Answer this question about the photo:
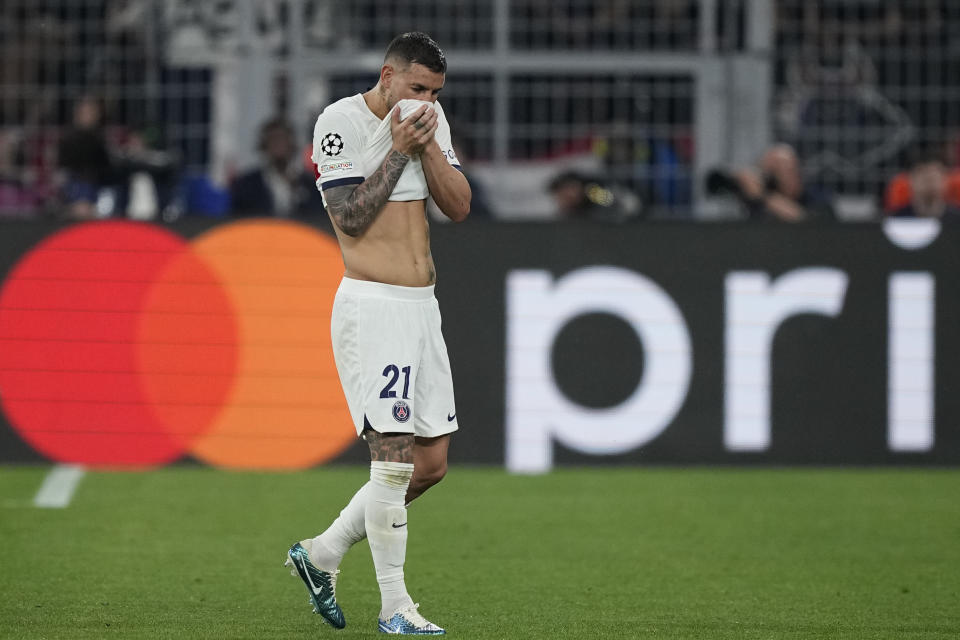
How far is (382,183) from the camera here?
5.59 m

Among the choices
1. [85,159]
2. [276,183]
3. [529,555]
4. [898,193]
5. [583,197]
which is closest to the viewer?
[529,555]

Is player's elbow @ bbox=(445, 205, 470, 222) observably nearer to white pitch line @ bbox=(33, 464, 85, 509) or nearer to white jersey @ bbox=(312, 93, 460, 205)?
white jersey @ bbox=(312, 93, 460, 205)

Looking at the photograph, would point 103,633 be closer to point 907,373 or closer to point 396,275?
point 396,275

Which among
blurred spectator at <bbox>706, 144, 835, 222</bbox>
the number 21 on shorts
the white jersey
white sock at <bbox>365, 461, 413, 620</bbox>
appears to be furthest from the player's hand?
blurred spectator at <bbox>706, 144, 835, 222</bbox>

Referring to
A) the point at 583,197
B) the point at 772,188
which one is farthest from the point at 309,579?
the point at 772,188

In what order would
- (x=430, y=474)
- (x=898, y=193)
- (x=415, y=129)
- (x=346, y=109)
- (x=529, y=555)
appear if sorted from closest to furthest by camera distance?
(x=415, y=129) → (x=346, y=109) → (x=430, y=474) → (x=529, y=555) → (x=898, y=193)

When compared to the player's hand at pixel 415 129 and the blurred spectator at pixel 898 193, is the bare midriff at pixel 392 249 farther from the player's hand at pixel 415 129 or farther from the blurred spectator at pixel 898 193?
the blurred spectator at pixel 898 193

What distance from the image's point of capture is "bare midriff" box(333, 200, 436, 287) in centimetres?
568

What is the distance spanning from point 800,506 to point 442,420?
3820mm

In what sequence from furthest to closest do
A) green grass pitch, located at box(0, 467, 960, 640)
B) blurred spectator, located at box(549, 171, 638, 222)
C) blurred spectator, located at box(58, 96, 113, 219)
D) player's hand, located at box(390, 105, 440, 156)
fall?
1. blurred spectator, located at box(58, 96, 113, 219)
2. blurred spectator, located at box(549, 171, 638, 222)
3. green grass pitch, located at box(0, 467, 960, 640)
4. player's hand, located at box(390, 105, 440, 156)

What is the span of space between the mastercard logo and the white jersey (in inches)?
181

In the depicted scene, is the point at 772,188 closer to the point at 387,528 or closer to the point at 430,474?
the point at 430,474

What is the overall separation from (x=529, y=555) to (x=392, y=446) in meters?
2.04

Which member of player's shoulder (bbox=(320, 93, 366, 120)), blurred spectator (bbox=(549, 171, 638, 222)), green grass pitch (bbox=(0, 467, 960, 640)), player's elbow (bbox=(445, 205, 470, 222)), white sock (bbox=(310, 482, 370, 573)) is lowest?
green grass pitch (bbox=(0, 467, 960, 640))
